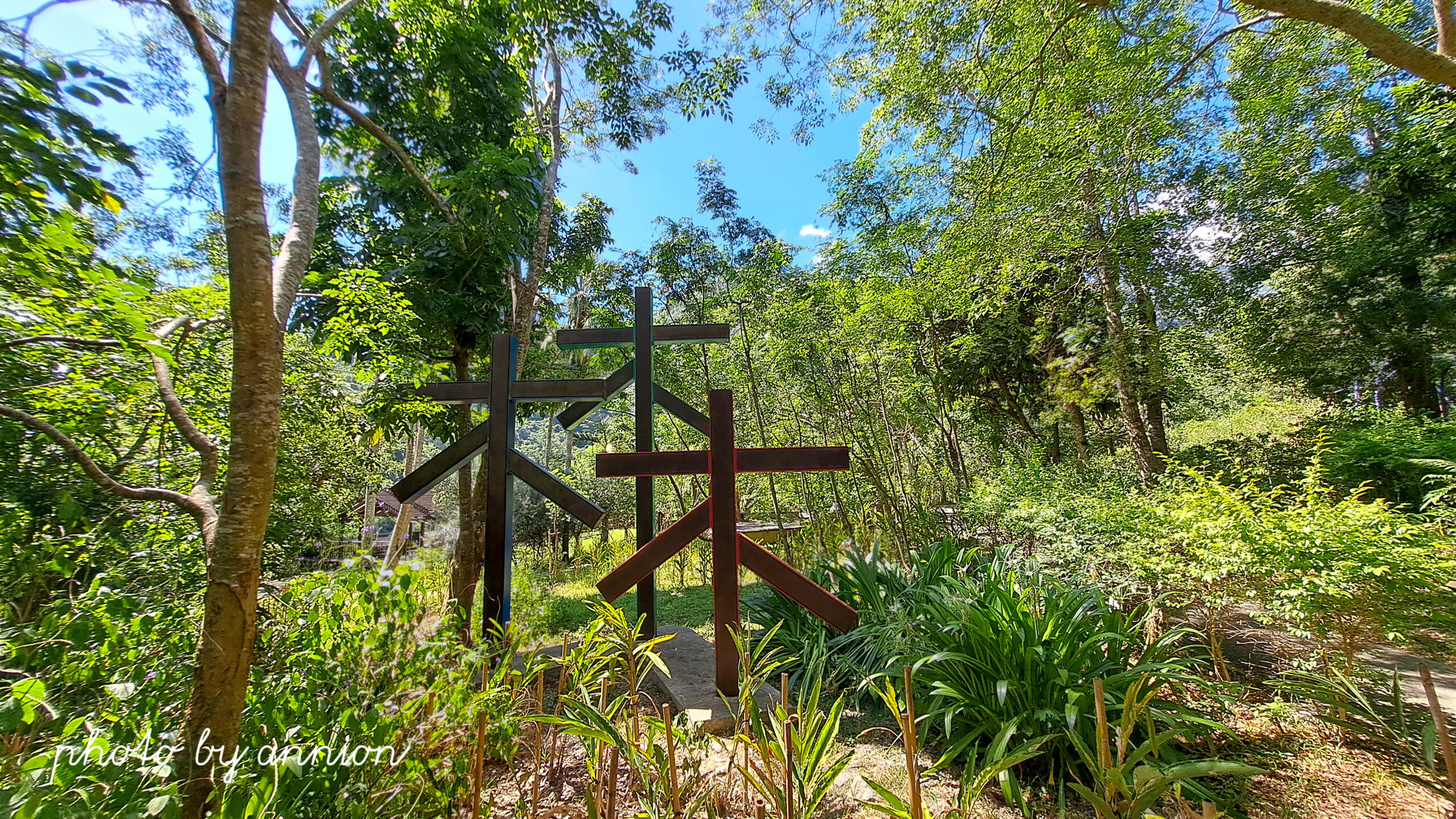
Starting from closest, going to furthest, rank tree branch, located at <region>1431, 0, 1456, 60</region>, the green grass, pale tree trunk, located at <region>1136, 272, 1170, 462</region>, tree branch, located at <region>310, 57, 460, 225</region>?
1. tree branch, located at <region>1431, 0, 1456, 60</region>
2. the green grass
3. tree branch, located at <region>310, 57, 460, 225</region>
4. pale tree trunk, located at <region>1136, 272, 1170, 462</region>

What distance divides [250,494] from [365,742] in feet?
2.42

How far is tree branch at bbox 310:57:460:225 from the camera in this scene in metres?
3.54

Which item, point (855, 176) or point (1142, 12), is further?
point (855, 176)

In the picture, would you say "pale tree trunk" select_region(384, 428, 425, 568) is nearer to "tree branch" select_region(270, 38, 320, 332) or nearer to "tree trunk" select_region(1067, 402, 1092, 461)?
"tree branch" select_region(270, 38, 320, 332)

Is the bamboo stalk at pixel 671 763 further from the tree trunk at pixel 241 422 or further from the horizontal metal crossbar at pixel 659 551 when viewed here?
the horizontal metal crossbar at pixel 659 551

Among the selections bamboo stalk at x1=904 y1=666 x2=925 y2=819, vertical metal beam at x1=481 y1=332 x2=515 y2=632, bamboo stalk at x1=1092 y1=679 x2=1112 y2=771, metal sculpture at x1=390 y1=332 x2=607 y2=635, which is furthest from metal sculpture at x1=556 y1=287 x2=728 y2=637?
bamboo stalk at x1=1092 y1=679 x2=1112 y2=771

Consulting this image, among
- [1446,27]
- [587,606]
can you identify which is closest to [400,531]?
[587,606]

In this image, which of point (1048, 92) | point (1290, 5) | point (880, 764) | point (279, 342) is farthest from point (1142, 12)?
point (279, 342)

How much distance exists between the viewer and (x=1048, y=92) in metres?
3.94

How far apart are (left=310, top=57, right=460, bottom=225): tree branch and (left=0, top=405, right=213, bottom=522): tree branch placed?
116 inches

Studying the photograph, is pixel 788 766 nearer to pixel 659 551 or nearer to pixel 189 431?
pixel 659 551

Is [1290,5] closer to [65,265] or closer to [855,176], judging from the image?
[855,176]

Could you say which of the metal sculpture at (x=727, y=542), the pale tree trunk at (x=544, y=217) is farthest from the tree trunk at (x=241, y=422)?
the pale tree trunk at (x=544, y=217)

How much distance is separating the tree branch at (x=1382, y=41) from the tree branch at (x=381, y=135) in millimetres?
5266
